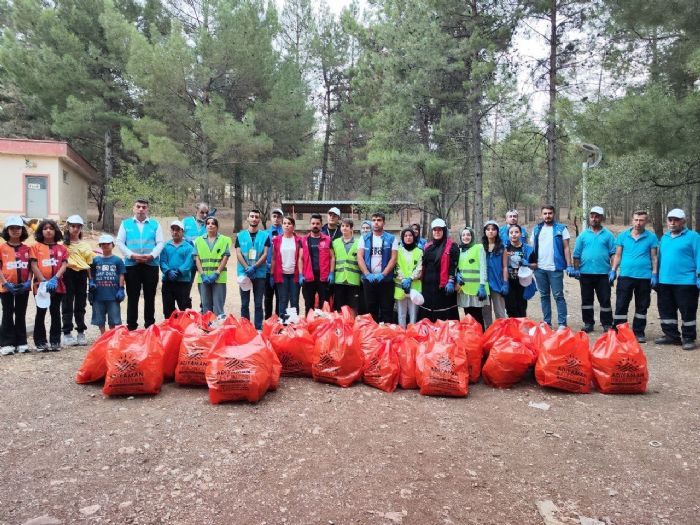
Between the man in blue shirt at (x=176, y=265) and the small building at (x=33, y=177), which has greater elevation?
the small building at (x=33, y=177)

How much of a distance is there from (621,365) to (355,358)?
7.13ft

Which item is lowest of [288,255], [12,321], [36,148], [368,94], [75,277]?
[12,321]

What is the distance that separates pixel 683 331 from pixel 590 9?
384 inches

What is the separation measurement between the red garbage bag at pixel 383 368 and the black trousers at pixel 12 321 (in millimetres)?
3542

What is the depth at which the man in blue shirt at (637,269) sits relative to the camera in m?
5.70

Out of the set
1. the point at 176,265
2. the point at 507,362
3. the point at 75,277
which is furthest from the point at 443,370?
the point at 75,277

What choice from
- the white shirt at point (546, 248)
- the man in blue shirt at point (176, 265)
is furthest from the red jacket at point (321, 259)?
the white shirt at point (546, 248)

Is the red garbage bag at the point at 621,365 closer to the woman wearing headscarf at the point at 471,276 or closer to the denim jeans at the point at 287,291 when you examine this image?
the woman wearing headscarf at the point at 471,276

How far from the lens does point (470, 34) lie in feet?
44.1

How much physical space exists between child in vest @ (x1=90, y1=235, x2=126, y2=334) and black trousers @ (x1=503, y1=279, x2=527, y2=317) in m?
4.69

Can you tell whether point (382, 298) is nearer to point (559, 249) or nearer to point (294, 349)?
point (294, 349)

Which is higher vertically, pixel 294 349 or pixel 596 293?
pixel 596 293

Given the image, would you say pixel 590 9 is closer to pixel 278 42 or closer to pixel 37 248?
pixel 37 248

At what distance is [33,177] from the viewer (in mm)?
17562
